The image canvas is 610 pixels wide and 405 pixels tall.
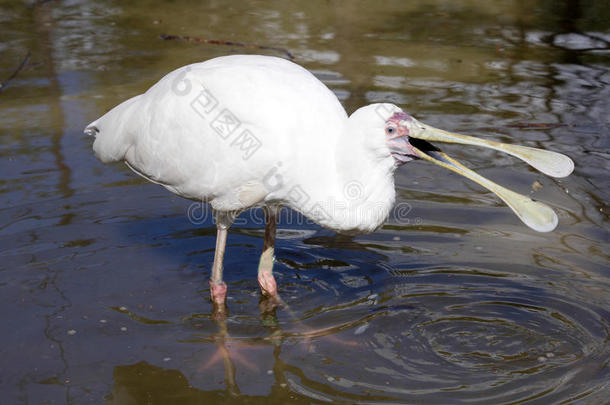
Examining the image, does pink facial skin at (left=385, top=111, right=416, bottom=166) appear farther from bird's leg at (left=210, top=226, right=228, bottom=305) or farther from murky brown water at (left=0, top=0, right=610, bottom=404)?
bird's leg at (left=210, top=226, right=228, bottom=305)

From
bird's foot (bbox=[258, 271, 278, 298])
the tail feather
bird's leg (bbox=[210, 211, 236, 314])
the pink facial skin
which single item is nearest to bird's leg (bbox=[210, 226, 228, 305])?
bird's leg (bbox=[210, 211, 236, 314])

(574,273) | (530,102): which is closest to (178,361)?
(574,273)

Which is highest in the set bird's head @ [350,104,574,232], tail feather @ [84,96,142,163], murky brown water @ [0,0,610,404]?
bird's head @ [350,104,574,232]

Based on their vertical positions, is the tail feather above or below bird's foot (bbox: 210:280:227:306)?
above

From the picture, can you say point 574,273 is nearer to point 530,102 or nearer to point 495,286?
point 495,286

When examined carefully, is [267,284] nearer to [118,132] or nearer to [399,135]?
[118,132]

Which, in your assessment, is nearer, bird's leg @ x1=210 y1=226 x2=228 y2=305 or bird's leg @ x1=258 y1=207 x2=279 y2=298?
bird's leg @ x1=210 y1=226 x2=228 y2=305

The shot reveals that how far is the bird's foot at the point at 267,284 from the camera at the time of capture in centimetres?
509

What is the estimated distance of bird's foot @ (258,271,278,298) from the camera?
16.7ft

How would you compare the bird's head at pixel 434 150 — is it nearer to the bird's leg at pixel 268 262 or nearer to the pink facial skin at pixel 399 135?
the pink facial skin at pixel 399 135

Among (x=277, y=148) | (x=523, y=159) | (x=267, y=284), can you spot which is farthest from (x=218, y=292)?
(x=523, y=159)

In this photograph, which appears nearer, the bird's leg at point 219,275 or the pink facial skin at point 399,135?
the pink facial skin at point 399,135

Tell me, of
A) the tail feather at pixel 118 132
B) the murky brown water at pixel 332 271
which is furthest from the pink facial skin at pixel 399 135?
the tail feather at pixel 118 132

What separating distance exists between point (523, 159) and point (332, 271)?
1.83 meters
